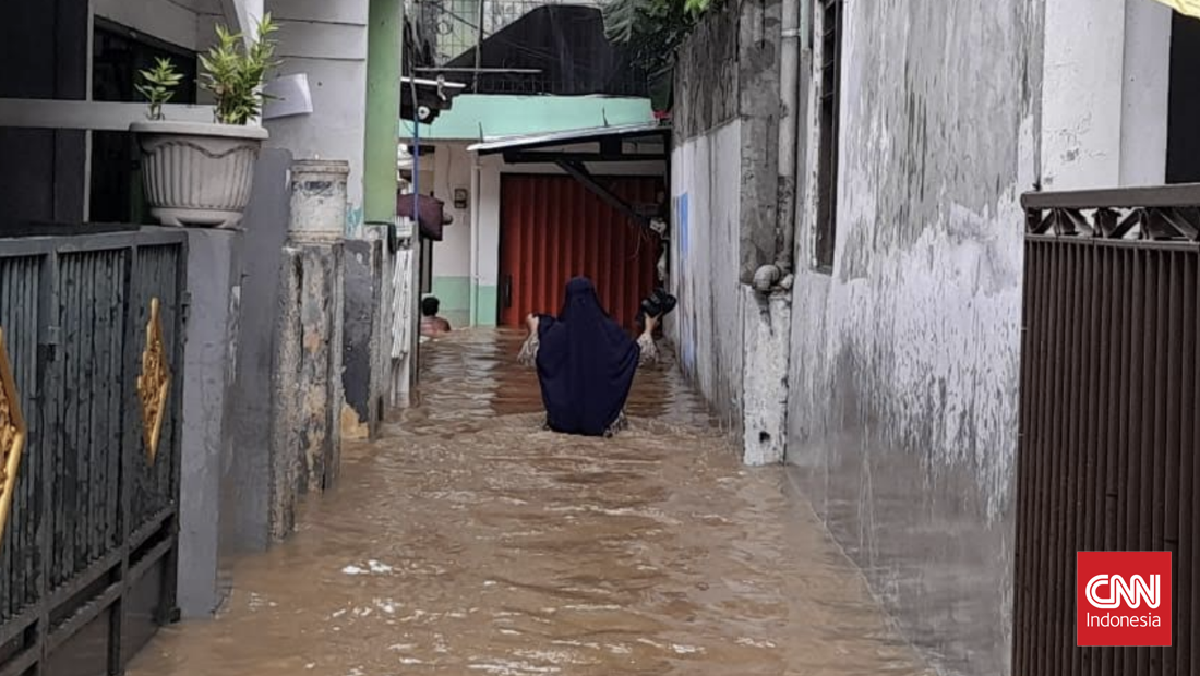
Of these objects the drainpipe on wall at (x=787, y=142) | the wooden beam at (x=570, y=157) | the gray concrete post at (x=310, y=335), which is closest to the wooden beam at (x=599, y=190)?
the wooden beam at (x=570, y=157)

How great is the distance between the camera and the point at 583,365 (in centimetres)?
1387

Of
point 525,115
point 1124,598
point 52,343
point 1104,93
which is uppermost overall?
point 525,115

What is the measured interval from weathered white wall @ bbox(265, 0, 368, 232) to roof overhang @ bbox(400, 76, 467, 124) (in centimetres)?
366

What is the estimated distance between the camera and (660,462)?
12.2 meters

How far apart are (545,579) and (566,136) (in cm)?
1430

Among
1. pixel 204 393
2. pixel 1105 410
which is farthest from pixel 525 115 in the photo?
pixel 1105 410

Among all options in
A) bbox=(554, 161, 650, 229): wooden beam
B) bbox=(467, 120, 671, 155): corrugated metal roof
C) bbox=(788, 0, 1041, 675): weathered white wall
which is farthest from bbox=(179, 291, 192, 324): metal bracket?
bbox=(554, 161, 650, 229): wooden beam

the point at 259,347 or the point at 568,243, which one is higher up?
the point at 568,243

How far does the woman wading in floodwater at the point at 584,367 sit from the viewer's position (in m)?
13.7

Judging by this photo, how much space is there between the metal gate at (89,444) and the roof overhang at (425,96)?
11.0 m

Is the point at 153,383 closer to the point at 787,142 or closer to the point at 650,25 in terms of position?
the point at 787,142

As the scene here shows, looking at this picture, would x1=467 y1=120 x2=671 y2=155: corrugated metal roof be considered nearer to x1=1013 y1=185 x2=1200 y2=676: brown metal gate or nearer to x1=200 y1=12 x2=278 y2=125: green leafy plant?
x1=200 y1=12 x2=278 y2=125: green leafy plant

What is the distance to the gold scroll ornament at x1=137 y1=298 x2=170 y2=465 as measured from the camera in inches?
241

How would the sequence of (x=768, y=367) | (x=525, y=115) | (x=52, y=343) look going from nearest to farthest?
(x=52, y=343) < (x=768, y=367) < (x=525, y=115)
